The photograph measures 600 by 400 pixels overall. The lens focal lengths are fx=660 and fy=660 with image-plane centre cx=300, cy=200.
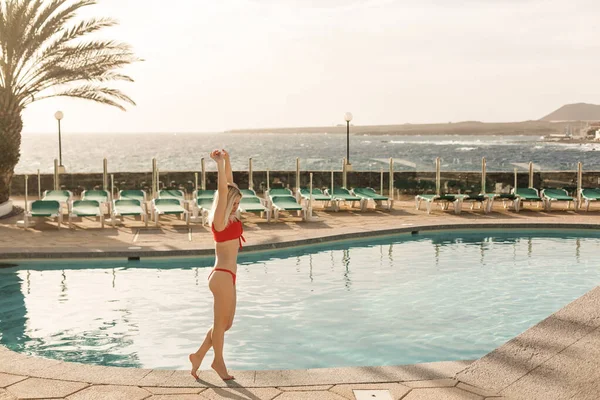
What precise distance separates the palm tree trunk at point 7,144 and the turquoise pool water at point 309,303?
21.0ft

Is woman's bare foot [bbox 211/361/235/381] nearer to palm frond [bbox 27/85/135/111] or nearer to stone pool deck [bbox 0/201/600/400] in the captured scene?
stone pool deck [bbox 0/201/600/400]

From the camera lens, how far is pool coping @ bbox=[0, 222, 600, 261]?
11.2 m

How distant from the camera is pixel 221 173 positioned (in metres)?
4.70

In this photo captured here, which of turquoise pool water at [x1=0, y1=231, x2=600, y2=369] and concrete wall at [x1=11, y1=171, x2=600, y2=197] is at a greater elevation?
concrete wall at [x1=11, y1=171, x2=600, y2=197]

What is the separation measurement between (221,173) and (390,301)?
16.3 ft

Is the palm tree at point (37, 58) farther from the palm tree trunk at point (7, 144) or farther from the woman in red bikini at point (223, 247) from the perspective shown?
the woman in red bikini at point (223, 247)

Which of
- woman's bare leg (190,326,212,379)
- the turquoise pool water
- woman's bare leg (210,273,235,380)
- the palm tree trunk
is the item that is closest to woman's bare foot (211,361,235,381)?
woman's bare leg (210,273,235,380)

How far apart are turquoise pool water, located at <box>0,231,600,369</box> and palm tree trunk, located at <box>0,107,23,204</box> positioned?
21.0 ft

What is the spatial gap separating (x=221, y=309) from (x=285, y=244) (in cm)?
753

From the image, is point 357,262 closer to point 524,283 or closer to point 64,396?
point 524,283

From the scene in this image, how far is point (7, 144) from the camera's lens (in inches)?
650

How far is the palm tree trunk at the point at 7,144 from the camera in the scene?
16.5 m

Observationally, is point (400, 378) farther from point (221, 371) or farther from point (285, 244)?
point (285, 244)

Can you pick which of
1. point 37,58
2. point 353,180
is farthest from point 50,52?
point 353,180
